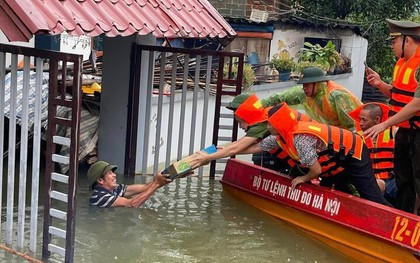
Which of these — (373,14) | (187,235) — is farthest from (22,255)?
(373,14)

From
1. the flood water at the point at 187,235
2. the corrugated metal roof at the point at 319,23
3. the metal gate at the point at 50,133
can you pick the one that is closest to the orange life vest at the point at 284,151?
the flood water at the point at 187,235

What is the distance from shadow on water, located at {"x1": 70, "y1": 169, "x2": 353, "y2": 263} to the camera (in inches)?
268

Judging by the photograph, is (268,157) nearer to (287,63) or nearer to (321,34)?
(287,63)

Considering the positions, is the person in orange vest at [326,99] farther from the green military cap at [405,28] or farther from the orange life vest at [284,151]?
the green military cap at [405,28]

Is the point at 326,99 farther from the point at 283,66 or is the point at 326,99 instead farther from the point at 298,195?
the point at 283,66

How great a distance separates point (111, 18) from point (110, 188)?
215 cm

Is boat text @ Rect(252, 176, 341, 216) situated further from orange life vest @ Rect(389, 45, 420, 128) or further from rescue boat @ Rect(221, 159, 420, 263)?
orange life vest @ Rect(389, 45, 420, 128)

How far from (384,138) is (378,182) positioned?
489mm

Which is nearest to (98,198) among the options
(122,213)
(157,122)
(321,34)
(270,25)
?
(122,213)

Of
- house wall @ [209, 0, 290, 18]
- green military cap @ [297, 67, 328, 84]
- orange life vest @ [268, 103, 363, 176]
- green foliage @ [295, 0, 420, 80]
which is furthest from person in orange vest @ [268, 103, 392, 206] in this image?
green foliage @ [295, 0, 420, 80]

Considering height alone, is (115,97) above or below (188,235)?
above

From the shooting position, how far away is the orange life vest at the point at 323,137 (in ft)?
22.7

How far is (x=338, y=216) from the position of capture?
7.12 m

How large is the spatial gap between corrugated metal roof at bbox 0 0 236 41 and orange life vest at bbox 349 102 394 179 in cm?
215
